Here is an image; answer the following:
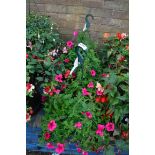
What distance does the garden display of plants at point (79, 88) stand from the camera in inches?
93.3

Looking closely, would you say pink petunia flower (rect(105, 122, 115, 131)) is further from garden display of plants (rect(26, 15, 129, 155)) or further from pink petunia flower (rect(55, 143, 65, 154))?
pink petunia flower (rect(55, 143, 65, 154))

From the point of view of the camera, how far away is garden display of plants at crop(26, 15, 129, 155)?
237 cm

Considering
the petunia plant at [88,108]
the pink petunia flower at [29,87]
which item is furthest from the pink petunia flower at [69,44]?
the pink petunia flower at [29,87]

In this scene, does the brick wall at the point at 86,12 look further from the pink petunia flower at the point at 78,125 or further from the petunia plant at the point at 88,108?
the pink petunia flower at the point at 78,125

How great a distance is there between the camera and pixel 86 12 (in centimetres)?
297

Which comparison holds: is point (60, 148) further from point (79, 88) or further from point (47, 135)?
point (79, 88)

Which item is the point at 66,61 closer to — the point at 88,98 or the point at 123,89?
the point at 88,98

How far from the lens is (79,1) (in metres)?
2.96

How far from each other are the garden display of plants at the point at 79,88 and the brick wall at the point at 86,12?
0.28 feet

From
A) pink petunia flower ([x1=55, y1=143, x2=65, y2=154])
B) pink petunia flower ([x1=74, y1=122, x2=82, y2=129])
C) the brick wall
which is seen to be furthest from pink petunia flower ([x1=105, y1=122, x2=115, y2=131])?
the brick wall

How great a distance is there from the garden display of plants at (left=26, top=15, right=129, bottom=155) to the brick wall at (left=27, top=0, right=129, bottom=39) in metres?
0.09
